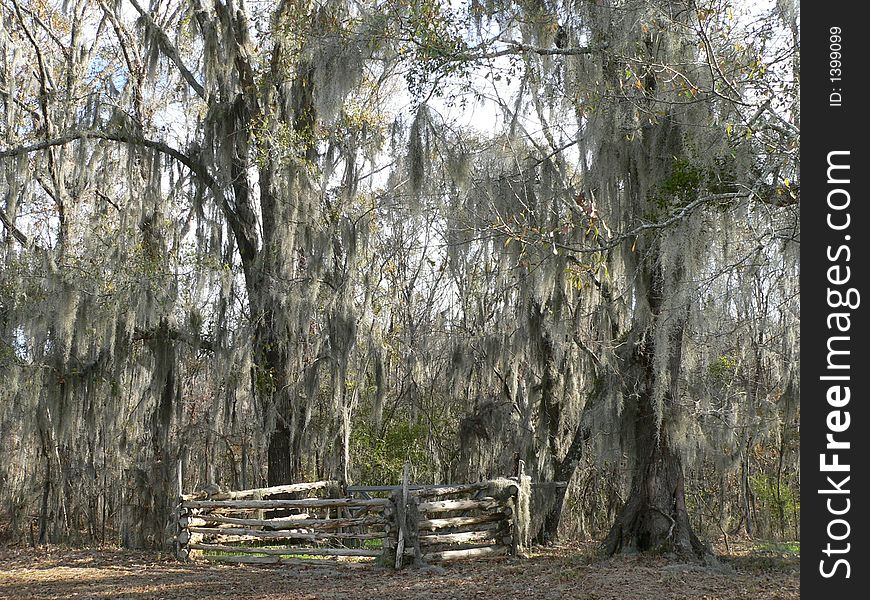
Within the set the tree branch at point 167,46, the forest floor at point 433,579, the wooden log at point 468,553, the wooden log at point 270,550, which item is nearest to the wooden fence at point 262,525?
the wooden log at point 270,550

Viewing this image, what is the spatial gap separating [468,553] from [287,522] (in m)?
2.18

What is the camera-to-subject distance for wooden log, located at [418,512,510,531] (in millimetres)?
9109

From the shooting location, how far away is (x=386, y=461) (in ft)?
51.6

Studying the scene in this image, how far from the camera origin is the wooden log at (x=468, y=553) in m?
9.03

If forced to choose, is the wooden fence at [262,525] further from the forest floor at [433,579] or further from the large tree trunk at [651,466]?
the large tree trunk at [651,466]

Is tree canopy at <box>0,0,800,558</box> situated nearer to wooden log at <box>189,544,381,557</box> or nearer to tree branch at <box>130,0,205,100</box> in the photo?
tree branch at <box>130,0,205,100</box>

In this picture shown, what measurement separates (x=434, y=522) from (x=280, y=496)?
3.31 metres

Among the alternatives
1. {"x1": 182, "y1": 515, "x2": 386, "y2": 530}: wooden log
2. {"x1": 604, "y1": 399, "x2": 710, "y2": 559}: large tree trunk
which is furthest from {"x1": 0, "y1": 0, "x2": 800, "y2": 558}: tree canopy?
{"x1": 182, "y1": 515, "x2": 386, "y2": 530}: wooden log

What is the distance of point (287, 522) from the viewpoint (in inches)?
385

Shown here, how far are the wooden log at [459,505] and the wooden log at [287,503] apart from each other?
1.50 feet

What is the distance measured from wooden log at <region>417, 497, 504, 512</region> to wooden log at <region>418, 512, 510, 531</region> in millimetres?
110

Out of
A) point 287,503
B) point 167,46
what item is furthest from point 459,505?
point 167,46

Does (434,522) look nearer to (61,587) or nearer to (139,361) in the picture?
(61,587)

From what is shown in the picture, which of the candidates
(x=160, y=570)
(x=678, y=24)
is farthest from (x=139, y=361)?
(x=678, y=24)
